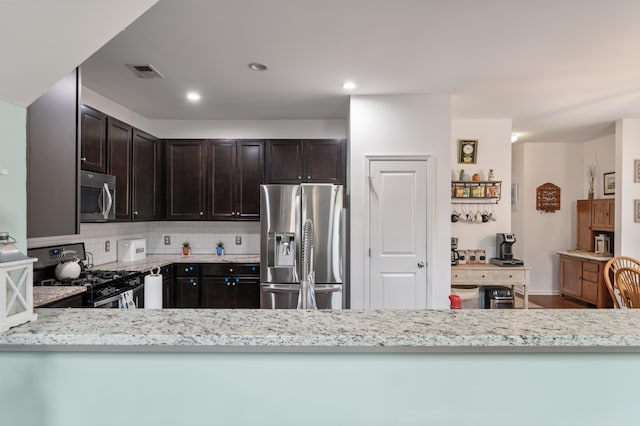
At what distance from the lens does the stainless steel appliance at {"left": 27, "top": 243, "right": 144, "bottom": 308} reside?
105 inches

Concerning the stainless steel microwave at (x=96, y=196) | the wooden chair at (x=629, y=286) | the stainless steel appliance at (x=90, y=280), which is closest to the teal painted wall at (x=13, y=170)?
the stainless steel appliance at (x=90, y=280)

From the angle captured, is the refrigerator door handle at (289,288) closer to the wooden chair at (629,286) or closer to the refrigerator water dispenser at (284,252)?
the refrigerator water dispenser at (284,252)

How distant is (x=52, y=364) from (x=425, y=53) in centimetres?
285

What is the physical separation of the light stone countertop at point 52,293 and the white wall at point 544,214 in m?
6.42

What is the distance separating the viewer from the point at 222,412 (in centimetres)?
95

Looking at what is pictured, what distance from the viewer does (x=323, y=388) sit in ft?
3.11

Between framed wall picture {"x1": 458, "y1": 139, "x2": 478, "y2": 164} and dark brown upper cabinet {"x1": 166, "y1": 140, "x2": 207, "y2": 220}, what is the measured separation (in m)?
3.33

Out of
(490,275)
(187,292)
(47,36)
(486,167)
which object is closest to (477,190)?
(486,167)

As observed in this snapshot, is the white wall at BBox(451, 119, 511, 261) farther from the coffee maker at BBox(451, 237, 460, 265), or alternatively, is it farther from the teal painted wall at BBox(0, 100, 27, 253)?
the teal painted wall at BBox(0, 100, 27, 253)

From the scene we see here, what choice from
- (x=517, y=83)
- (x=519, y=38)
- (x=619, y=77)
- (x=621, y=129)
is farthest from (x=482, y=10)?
(x=621, y=129)

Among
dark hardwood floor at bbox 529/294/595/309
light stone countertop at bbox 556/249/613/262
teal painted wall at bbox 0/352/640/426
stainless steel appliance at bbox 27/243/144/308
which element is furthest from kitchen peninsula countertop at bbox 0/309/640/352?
dark hardwood floor at bbox 529/294/595/309

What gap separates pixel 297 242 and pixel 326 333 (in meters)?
2.87

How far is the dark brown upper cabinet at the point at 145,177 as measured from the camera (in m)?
3.92

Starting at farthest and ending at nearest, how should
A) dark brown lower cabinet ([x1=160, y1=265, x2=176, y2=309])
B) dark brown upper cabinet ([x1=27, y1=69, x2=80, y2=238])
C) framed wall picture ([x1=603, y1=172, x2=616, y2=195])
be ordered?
1. framed wall picture ([x1=603, y1=172, x2=616, y2=195])
2. dark brown lower cabinet ([x1=160, y1=265, x2=176, y2=309])
3. dark brown upper cabinet ([x1=27, y1=69, x2=80, y2=238])
